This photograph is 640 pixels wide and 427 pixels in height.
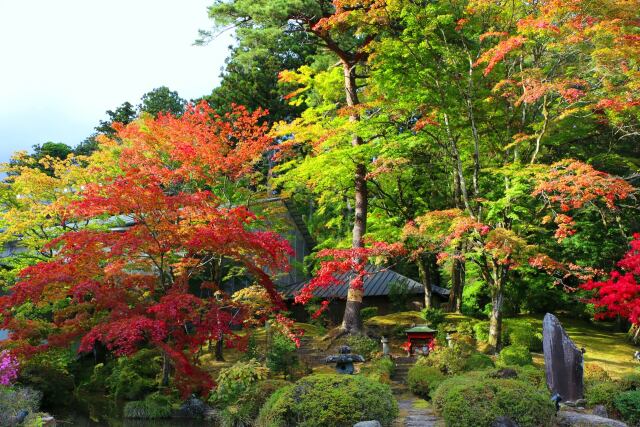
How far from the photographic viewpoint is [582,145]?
2272 cm

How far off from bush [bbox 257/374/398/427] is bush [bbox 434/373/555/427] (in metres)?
1.24

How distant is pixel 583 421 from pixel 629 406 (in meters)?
2.08

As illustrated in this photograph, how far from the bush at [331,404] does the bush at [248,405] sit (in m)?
1.51

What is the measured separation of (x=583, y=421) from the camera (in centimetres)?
1013

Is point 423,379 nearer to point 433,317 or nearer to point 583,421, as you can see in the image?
point 583,421

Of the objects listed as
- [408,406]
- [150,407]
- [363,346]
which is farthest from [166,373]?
[408,406]

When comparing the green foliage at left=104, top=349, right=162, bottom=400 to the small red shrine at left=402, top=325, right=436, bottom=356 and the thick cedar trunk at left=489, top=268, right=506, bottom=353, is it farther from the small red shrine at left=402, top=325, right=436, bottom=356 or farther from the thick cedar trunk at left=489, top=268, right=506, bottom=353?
the thick cedar trunk at left=489, top=268, right=506, bottom=353

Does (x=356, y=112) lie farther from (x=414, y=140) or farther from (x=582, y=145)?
(x=582, y=145)

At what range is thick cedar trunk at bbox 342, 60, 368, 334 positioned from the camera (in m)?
20.6

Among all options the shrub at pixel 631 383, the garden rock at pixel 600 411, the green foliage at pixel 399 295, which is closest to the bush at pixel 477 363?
the shrub at pixel 631 383

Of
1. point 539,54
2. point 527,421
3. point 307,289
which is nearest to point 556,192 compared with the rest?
point 539,54

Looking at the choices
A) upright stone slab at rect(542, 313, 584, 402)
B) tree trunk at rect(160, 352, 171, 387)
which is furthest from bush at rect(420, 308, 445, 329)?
tree trunk at rect(160, 352, 171, 387)

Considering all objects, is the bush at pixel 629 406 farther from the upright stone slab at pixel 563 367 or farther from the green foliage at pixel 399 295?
the green foliage at pixel 399 295

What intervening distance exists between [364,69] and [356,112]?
320 centimetres
